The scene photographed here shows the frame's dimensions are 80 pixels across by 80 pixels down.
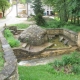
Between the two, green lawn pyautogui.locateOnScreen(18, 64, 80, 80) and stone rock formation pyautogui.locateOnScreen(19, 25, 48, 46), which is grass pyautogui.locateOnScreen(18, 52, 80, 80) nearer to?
green lawn pyautogui.locateOnScreen(18, 64, 80, 80)

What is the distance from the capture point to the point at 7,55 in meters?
7.21

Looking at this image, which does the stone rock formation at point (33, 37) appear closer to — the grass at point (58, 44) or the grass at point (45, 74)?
the grass at point (58, 44)

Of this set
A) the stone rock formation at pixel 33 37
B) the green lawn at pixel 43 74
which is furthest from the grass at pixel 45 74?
the stone rock formation at pixel 33 37

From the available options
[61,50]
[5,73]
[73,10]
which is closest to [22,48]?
[61,50]

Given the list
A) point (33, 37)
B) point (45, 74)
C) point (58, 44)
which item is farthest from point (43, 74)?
point (58, 44)

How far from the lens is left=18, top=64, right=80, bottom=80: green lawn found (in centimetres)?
891

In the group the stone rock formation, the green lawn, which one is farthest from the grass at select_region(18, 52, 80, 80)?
the stone rock formation

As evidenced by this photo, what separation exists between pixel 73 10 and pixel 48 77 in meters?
9.83

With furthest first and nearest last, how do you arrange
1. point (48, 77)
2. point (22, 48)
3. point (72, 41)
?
point (72, 41), point (22, 48), point (48, 77)

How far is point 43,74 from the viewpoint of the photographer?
962 centimetres

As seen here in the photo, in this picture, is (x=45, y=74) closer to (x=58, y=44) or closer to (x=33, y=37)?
(x=33, y=37)

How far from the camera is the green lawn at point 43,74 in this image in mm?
8914

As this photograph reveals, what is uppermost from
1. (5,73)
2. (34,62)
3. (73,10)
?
(73,10)

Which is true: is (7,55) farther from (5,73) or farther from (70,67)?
(70,67)
